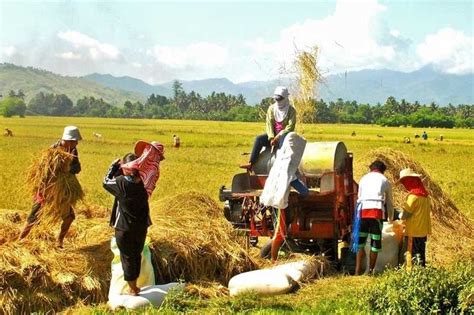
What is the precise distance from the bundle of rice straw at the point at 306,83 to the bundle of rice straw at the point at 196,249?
447cm

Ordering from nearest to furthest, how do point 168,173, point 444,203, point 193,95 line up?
point 444,203, point 168,173, point 193,95

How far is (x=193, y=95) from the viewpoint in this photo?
6373 inches

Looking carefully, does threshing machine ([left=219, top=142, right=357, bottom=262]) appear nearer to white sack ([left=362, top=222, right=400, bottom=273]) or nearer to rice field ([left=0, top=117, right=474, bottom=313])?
white sack ([left=362, top=222, right=400, bottom=273])

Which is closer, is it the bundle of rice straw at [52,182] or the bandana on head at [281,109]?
the bundle of rice straw at [52,182]

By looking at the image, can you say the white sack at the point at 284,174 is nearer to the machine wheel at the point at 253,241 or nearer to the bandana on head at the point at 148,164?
the machine wheel at the point at 253,241

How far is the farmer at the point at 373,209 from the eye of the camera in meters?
9.40

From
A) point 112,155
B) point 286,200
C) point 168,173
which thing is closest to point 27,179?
point 286,200

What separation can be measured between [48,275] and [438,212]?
27.4 ft

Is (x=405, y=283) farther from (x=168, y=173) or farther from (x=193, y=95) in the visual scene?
(x=193, y=95)

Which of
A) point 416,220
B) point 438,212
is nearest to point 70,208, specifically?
point 416,220

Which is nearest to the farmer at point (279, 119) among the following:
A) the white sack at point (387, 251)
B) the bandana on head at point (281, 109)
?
the bandana on head at point (281, 109)

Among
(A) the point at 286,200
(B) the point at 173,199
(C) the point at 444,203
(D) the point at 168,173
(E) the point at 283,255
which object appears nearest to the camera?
(A) the point at 286,200

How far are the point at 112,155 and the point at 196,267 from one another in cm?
3055

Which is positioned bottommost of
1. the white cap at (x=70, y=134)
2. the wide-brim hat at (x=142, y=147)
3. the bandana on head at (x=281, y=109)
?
the wide-brim hat at (x=142, y=147)
